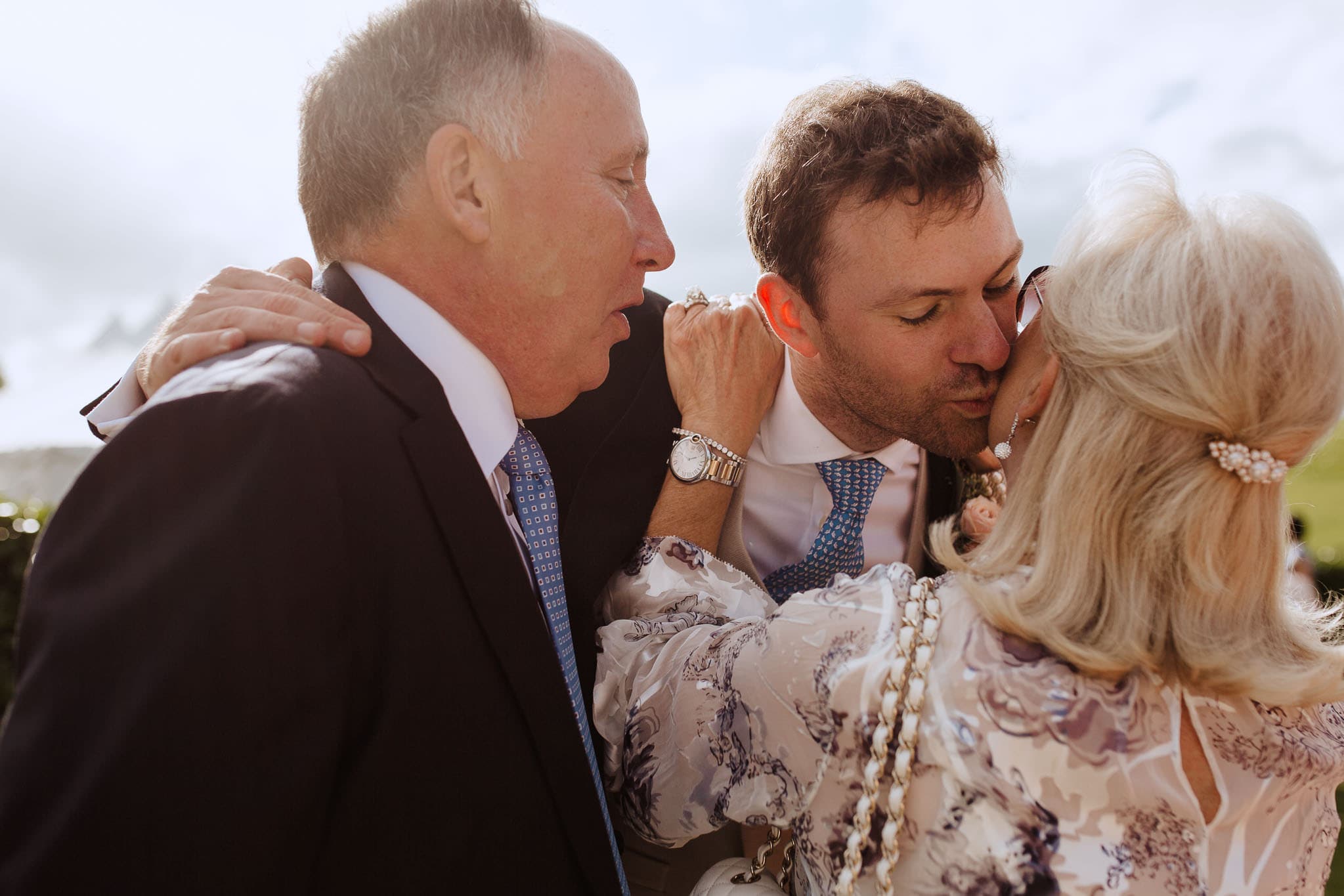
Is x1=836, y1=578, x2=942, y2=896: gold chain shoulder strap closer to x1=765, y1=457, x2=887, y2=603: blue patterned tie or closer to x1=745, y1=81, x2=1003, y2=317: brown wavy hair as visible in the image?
x1=765, y1=457, x2=887, y2=603: blue patterned tie

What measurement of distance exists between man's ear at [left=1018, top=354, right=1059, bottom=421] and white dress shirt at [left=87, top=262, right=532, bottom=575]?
3.77 ft

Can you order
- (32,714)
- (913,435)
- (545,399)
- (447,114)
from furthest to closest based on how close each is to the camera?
(913,435) < (545,399) < (447,114) < (32,714)

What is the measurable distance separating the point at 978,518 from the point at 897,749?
52.7 inches

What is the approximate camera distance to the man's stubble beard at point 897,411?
2627 millimetres

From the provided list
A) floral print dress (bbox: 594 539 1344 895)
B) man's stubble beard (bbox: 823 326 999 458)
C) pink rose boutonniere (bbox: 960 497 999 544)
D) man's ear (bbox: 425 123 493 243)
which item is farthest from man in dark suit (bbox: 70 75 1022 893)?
man's ear (bbox: 425 123 493 243)

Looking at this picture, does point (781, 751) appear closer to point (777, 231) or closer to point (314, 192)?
point (314, 192)

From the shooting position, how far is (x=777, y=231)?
2.94 m

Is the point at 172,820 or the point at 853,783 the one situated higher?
the point at 172,820

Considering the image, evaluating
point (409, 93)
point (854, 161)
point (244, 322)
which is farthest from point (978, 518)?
point (244, 322)

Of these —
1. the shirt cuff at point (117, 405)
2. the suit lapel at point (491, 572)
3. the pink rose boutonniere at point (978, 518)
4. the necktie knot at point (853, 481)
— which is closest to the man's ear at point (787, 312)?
the necktie knot at point (853, 481)

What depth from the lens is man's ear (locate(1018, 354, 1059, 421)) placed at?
1.90 meters

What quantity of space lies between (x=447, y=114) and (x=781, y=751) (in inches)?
56.6

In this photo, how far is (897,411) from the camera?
2754 millimetres

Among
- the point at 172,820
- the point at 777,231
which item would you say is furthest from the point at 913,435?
the point at 172,820
